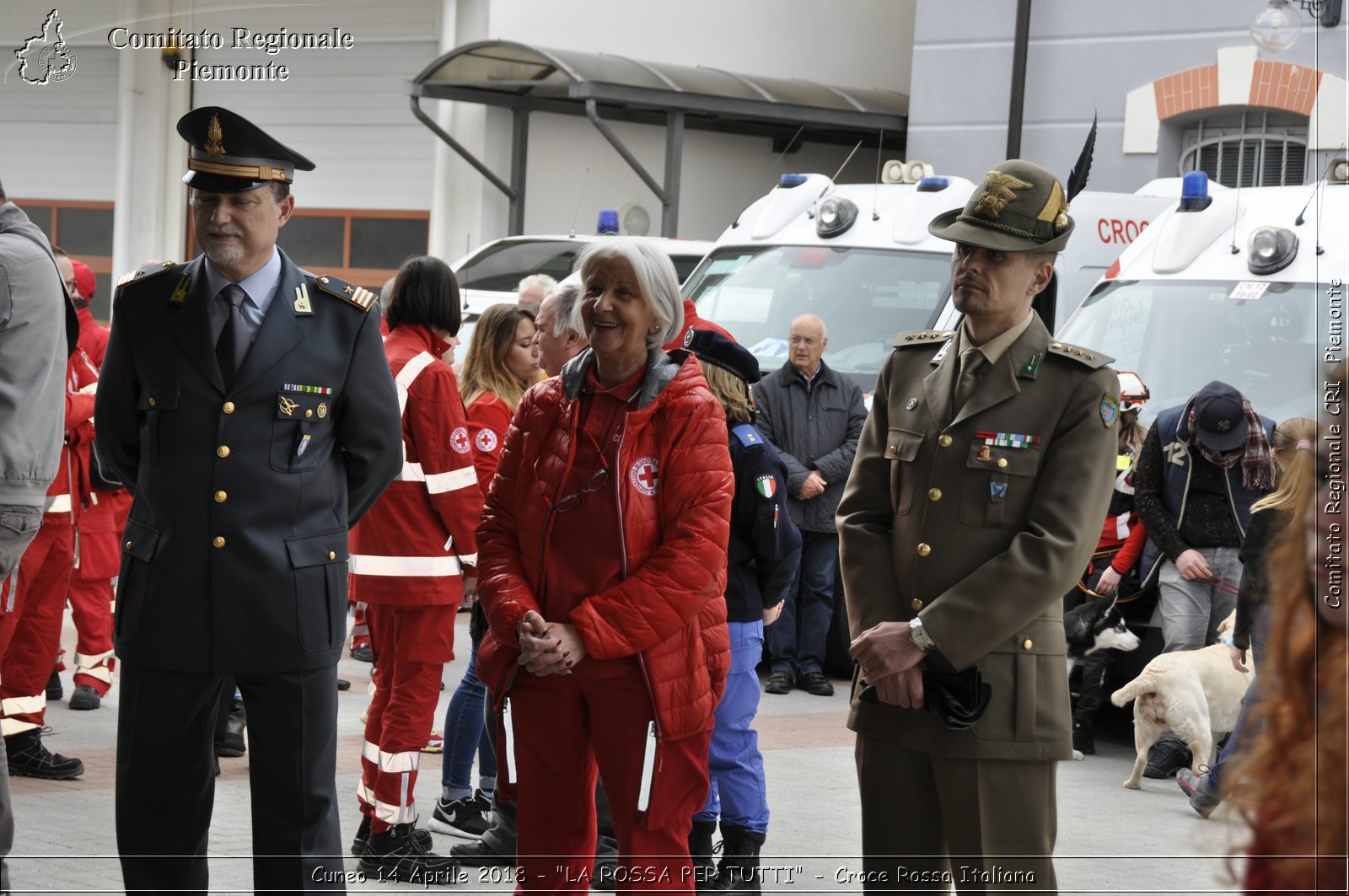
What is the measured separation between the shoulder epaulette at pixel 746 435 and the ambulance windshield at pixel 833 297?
14.9 feet

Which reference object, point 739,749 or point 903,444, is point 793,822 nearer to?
point 739,749

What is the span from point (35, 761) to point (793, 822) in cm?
316

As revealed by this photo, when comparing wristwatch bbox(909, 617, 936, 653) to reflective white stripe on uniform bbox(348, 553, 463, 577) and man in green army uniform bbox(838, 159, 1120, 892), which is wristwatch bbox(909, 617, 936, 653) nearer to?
man in green army uniform bbox(838, 159, 1120, 892)

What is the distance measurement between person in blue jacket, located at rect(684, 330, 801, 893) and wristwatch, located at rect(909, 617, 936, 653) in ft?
5.40

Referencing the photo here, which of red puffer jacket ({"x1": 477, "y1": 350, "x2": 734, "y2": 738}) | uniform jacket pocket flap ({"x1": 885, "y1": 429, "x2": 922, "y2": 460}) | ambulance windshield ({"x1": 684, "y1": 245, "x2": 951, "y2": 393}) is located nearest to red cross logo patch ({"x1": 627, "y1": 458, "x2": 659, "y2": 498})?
→ red puffer jacket ({"x1": 477, "y1": 350, "x2": 734, "y2": 738})

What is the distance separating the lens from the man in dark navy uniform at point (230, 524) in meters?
3.82

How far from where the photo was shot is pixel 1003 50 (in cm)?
1734

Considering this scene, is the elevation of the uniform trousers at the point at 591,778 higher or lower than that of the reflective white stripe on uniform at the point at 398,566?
lower

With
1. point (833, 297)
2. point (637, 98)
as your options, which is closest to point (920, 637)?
point (833, 297)

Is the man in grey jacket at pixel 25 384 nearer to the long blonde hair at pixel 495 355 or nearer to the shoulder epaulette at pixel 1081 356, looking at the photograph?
the long blonde hair at pixel 495 355

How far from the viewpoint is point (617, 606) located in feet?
12.6

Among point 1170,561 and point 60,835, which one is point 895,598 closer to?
point 60,835

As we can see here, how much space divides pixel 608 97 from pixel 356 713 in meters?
10.2

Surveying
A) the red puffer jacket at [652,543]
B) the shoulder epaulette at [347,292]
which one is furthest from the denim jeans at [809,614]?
the shoulder epaulette at [347,292]
